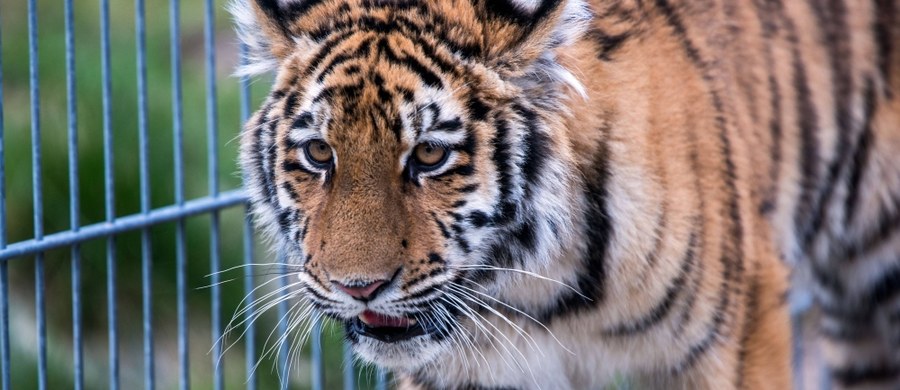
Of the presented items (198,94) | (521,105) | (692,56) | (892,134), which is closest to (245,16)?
(521,105)

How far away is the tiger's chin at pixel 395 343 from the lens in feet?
6.72

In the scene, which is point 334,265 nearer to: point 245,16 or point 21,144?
point 245,16

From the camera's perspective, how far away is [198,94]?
14.2 feet

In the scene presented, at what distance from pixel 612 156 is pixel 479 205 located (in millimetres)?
268

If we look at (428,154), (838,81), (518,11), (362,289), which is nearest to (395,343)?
(362,289)

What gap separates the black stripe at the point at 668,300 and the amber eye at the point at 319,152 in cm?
60

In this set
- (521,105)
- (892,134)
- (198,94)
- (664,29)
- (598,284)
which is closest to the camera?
(521,105)

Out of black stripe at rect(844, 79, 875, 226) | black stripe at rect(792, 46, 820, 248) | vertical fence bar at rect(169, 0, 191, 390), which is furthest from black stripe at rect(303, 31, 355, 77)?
black stripe at rect(844, 79, 875, 226)

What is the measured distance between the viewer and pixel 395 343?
206 cm

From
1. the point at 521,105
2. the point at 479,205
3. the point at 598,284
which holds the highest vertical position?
the point at 521,105

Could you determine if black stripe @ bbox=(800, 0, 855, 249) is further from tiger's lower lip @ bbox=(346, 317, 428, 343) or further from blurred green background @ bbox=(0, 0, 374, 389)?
blurred green background @ bbox=(0, 0, 374, 389)

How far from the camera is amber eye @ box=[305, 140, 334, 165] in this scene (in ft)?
6.21

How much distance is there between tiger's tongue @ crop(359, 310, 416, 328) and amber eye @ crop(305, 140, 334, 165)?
0.27m

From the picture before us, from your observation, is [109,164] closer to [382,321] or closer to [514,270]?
[382,321]
